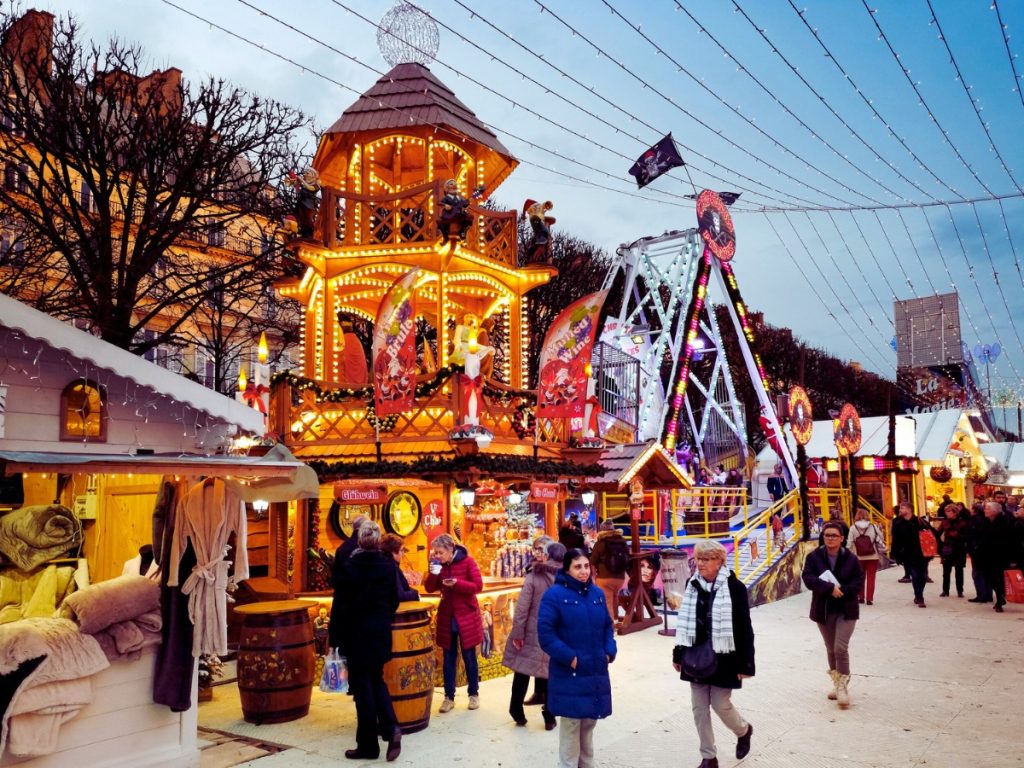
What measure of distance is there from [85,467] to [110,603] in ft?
3.66

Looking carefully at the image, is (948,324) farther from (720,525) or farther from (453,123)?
(453,123)

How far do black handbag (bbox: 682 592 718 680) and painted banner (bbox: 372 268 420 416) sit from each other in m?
6.02

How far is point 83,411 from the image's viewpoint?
25.1ft

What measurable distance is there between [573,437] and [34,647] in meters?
9.52

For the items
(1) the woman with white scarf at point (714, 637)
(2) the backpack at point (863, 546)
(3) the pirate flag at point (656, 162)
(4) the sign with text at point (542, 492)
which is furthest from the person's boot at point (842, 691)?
(3) the pirate flag at point (656, 162)

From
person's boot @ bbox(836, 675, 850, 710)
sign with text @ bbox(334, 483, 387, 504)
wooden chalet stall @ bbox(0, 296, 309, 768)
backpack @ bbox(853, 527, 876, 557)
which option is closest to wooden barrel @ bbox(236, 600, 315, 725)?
wooden chalet stall @ bbox(0, 296, 309, 768)

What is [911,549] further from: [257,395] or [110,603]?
[110,603]

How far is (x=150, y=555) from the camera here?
30.6 feet

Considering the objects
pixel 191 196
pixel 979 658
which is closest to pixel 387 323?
pixel 191 196

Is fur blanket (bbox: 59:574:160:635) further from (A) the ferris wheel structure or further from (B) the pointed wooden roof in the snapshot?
(A) the ferris wheel structure

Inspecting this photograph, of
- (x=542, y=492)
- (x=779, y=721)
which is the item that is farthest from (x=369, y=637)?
(x=542, y=492)

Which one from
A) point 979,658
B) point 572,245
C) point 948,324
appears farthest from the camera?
point 948,324

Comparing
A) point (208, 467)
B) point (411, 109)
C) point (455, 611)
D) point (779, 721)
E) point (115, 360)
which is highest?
point (411, 109)

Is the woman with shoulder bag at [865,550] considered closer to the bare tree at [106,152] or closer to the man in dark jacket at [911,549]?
the man in dark jacket at [911,549]
